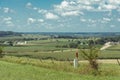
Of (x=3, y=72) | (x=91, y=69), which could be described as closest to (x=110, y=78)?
(x=91, y=69)

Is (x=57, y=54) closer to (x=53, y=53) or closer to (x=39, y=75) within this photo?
(x=53, y=53)

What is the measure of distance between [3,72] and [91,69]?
4257 millimetres

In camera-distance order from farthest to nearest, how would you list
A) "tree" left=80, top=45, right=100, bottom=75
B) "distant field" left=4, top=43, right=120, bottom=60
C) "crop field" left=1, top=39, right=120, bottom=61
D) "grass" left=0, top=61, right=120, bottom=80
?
"crop field" left=1, top=39, right=120, bottom=61 < "distant field" left=4, top=43, right=120, bottom=60 < "tree" left=80, top=45, right=100, bottom=75 < "grass" left=0, top=61, right=120, bottom=80

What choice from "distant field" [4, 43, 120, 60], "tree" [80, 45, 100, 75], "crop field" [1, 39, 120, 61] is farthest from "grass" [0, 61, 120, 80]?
"distant field" [4, 43, 120, 60]

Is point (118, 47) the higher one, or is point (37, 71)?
point (37, 71)

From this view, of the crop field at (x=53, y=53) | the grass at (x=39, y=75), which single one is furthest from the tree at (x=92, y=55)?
the crop field at (x=53, y=53)

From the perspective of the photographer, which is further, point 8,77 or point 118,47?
point 118,47

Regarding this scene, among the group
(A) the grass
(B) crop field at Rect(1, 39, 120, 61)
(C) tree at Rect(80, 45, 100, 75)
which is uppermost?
(C) tree at Rect(80, 45, 100, 75)

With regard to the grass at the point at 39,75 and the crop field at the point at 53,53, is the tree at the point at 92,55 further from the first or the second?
the crop field at the point at 53,53

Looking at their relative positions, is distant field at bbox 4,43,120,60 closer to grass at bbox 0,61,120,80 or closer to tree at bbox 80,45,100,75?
tree at bbox 80,45,100,75

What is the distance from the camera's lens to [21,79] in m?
13.4

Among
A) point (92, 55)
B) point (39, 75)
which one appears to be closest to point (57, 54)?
point (92, 55)

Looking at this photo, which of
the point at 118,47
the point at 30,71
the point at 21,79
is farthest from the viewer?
the point at 118,47

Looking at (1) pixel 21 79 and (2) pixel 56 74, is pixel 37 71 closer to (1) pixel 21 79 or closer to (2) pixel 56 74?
(2) pixel 56 74
